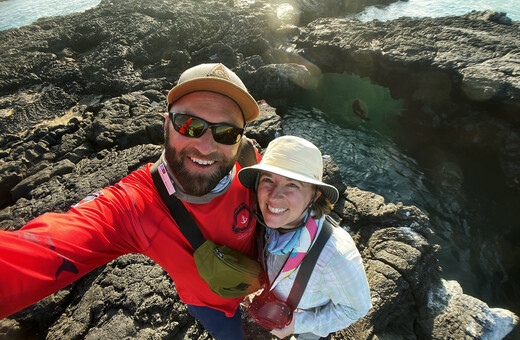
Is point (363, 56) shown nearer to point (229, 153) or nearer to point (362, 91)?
point (362, 91)

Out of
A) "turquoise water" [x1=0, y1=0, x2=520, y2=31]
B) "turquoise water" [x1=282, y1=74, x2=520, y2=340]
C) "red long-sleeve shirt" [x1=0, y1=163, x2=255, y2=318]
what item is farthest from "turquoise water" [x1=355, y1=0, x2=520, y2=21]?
"red long-sleeve shirt" [x1=0, y1=163, x2=255, y2=318]

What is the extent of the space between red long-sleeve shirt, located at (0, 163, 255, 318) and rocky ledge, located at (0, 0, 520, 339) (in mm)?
1590

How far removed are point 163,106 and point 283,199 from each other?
5.89 metres

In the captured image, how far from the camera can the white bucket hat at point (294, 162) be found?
6.09ft

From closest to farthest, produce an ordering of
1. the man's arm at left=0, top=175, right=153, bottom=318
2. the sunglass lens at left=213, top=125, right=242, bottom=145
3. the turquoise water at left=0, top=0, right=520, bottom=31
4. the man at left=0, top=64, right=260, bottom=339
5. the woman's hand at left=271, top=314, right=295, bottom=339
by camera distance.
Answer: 1. the man's arm at left=0, top=175, right=153, bottom=318
2. the man at left=0, top=64, right=260, bottom=339
3. the sunglass lens at left=213, top=125, right=242, bottom=145
4. the woman's hand at left=271, top=314, right=295, bottom=339
5. the turquoise water at left=0, top=0, right=520, bottom=31

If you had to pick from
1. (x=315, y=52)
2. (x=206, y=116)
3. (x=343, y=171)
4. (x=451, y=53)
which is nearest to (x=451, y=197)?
(x=343, y=171)

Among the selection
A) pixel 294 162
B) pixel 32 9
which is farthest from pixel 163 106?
pixel 32 9

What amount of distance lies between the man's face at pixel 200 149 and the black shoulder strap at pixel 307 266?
35.1 inches

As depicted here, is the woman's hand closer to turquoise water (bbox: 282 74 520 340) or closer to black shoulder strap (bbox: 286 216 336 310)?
black shoulder strap (bbox: 286 216 336 310)

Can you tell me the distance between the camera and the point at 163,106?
6.71m

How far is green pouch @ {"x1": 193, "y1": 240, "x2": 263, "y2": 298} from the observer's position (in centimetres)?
176

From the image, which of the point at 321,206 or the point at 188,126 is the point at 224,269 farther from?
the point at 188,126

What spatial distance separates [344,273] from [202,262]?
1.02m

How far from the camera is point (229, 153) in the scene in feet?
6.70
